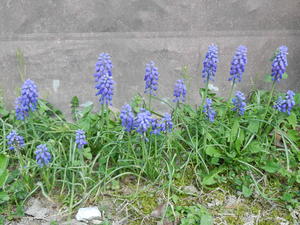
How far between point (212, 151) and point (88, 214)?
3.16ft

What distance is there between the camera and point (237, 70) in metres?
2.63

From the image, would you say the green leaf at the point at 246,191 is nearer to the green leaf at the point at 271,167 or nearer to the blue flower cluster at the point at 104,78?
the green leaf at the point at 271,167

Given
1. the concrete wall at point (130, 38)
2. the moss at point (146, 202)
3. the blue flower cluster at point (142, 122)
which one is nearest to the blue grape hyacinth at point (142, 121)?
the blue flower cluster at point (142, 122)

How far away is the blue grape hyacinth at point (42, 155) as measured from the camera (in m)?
2.35

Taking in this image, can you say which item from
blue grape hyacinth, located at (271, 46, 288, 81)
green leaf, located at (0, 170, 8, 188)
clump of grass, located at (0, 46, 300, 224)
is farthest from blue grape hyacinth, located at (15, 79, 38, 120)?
blue grape hyacinth, located at (271, 46, 288, 81)

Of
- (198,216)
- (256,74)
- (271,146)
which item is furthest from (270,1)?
(198,216)

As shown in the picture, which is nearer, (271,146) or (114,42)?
(271,146)

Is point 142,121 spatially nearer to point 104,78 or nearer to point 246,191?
point 104,78

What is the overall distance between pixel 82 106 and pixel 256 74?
5.44ft

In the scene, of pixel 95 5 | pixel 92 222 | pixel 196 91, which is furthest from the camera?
pixel 196 91

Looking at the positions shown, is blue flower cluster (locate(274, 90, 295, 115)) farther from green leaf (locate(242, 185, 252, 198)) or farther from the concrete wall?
the concrete wall

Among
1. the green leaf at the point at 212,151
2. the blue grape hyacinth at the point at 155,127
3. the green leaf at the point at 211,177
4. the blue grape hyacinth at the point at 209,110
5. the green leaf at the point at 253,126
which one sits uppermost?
the blue grape hyacinth at the point at 209,110

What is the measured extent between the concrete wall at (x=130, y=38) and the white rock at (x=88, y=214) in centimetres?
129

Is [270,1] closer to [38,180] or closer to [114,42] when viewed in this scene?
[114,42]
